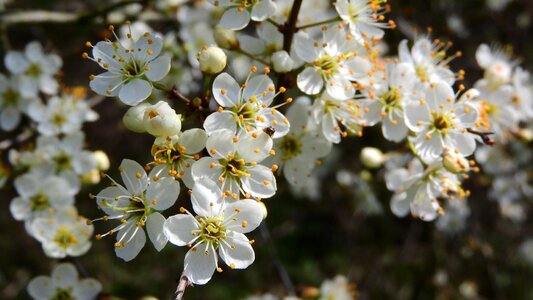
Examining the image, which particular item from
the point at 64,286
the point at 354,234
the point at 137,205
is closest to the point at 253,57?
the point at 137,205

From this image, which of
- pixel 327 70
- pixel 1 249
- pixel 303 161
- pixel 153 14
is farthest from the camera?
Result: pixel 1 249

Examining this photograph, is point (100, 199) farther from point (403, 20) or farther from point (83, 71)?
point (83, 71)

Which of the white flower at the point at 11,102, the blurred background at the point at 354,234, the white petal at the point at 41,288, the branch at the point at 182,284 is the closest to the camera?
the branch at the point at 182,284

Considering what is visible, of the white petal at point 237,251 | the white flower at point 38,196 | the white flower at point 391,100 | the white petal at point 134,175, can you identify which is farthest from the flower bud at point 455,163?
the white flower at point 38,196

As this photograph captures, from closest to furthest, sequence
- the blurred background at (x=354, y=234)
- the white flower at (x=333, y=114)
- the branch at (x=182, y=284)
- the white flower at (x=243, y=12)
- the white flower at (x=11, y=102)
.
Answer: the branch at (x=182, y=284), the white flower at (x=243, y=12), the white flower at (x=333, y=114), the white flower at (x=11, y=102), the blurred background at (x=354, y=234)

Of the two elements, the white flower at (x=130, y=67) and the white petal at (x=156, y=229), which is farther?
the white flower at (x=130, y=67)

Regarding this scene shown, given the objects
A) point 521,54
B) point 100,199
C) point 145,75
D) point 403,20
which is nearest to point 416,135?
point 145,75

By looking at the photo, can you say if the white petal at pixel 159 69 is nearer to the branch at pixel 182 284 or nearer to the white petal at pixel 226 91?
the white petal at pixel 226 91
